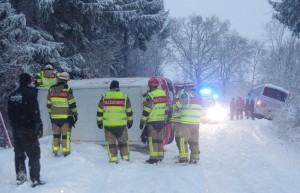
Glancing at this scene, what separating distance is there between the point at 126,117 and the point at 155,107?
2.68 ft

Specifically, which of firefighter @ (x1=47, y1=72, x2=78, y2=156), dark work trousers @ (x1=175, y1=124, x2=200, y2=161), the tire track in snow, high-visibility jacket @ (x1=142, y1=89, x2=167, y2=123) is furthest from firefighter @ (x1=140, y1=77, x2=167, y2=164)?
the tire track in snow

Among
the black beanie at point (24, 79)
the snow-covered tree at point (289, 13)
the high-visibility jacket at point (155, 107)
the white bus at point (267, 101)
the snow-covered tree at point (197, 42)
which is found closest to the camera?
the black beanie at point (24, 79)

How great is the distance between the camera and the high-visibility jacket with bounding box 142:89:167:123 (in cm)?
975

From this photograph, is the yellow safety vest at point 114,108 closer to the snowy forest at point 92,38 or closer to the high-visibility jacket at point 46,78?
the high-visibility jacket at point 46,78

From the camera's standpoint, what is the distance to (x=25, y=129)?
285 inches

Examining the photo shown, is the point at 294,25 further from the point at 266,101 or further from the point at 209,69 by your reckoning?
the point at 209,69

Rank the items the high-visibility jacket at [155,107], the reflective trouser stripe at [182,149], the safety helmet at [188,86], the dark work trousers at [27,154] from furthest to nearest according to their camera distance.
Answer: the safety helmet at [188,86], the reflective trouser stripe at [182,149], the high-visibility jacket at [155,107], the dark work trousers at [27,154]

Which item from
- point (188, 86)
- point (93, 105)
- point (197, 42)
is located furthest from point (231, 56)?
point (93, 105)

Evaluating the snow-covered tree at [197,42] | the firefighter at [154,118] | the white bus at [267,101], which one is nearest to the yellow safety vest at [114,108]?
the firefighter at [154,118]

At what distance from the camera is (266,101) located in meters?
27.4

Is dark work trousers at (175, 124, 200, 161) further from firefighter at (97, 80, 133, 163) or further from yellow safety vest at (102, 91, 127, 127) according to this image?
yellow safety vest at (102, 91, 127, 127)

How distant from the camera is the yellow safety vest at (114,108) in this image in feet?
30.9

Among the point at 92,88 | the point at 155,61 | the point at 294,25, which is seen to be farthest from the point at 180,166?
the point at 155,61

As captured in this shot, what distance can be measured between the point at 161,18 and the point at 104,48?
15.1 feet
